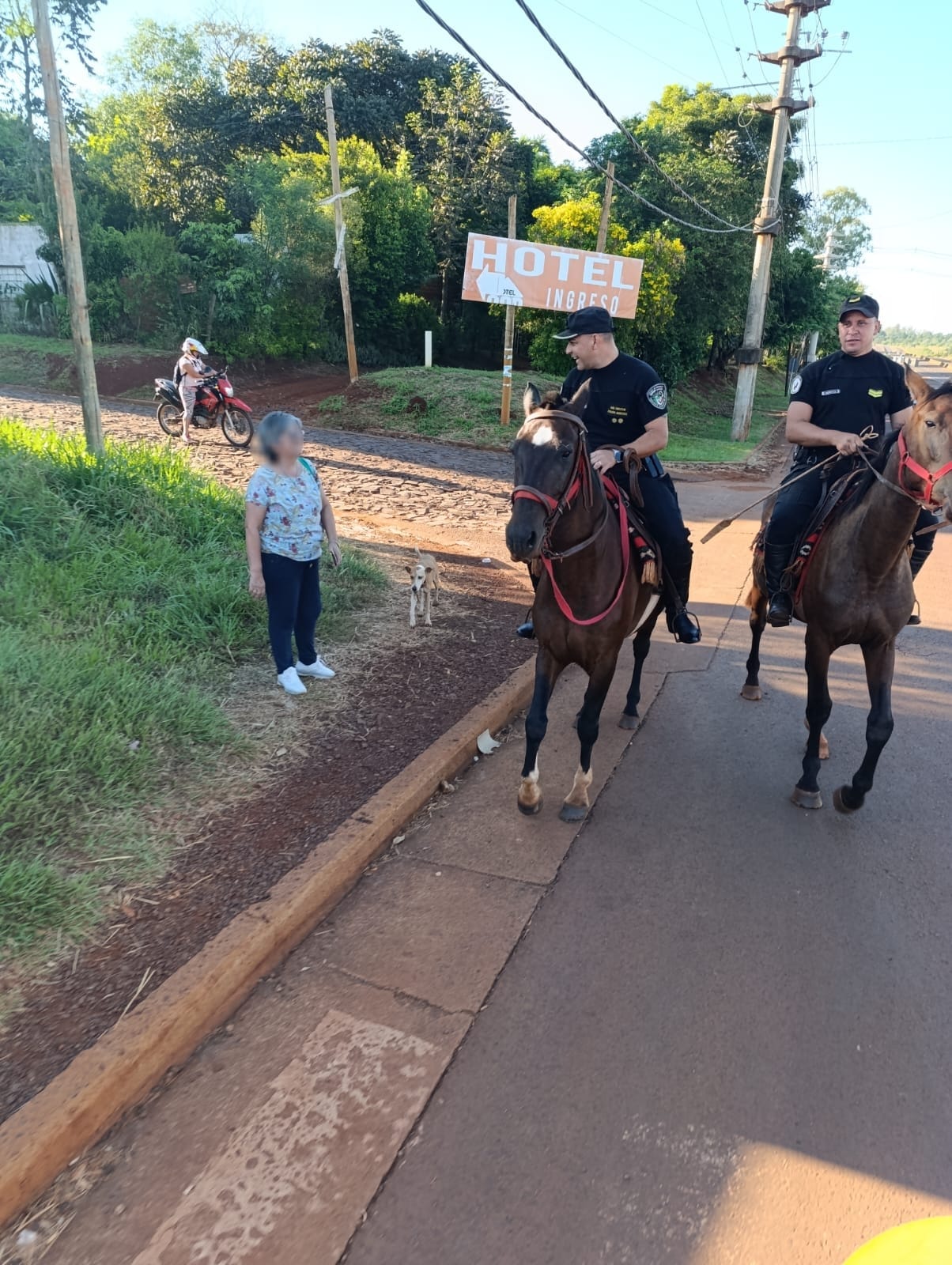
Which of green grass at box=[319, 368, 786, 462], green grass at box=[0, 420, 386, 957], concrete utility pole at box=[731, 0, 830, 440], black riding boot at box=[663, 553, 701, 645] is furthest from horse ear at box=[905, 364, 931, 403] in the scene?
concrete utility pole at box=[731, 0, 830, 440]

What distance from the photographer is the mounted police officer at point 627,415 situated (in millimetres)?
4535

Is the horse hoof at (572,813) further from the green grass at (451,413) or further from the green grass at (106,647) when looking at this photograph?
the green grass at (451,413)

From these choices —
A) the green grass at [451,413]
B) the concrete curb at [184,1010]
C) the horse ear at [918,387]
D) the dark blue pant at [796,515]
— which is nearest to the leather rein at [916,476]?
the horse ear at [918,387]

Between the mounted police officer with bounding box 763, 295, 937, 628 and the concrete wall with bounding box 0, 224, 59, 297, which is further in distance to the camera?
the concrete wall with bounding box 0, 224, 59, 297

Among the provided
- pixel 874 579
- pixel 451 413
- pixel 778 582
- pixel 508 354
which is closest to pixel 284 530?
pixel 778 582

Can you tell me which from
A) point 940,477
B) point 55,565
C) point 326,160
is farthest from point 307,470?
point 326,160

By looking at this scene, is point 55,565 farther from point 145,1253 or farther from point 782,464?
point 782,464

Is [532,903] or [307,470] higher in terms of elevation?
[307,470]

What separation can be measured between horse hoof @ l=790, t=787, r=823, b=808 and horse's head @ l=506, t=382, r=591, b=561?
234 cm

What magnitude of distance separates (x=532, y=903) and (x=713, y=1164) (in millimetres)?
1383

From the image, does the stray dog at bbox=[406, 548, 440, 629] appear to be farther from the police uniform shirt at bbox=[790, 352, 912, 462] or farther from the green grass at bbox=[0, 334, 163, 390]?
the green grass at bbox=[0, 334, 163, 390]

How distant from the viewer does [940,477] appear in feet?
12.0

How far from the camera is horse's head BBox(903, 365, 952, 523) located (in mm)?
3627

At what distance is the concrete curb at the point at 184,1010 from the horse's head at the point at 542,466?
1650mm
